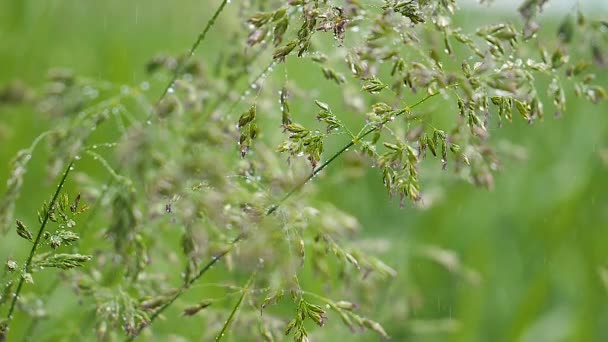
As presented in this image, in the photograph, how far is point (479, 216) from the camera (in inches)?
133

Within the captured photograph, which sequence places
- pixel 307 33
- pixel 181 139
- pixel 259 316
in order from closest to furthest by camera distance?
1. pixel 181 139
2. pixel 307 33
3. pixel 259 316

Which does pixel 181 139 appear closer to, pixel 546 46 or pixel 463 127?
pixel 463 127

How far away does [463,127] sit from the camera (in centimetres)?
161

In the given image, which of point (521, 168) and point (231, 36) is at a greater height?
point (231, 36)

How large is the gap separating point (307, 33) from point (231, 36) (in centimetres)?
77

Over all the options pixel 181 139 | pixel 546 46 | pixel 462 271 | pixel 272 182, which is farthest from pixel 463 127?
pixel 462 271

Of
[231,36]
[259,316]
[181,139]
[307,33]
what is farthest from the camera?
[231,36]

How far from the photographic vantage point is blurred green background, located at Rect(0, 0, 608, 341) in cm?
297

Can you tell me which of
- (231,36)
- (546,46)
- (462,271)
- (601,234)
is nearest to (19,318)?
(231,36)

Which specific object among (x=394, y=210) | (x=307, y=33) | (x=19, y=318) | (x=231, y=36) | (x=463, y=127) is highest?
(x=307, y=33)

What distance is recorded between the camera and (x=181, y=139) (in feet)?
3.95

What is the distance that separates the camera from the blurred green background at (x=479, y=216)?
2.97 metres

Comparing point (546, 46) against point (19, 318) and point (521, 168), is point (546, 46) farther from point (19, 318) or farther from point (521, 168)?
point (521, 168)

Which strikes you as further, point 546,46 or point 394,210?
point 394,210
